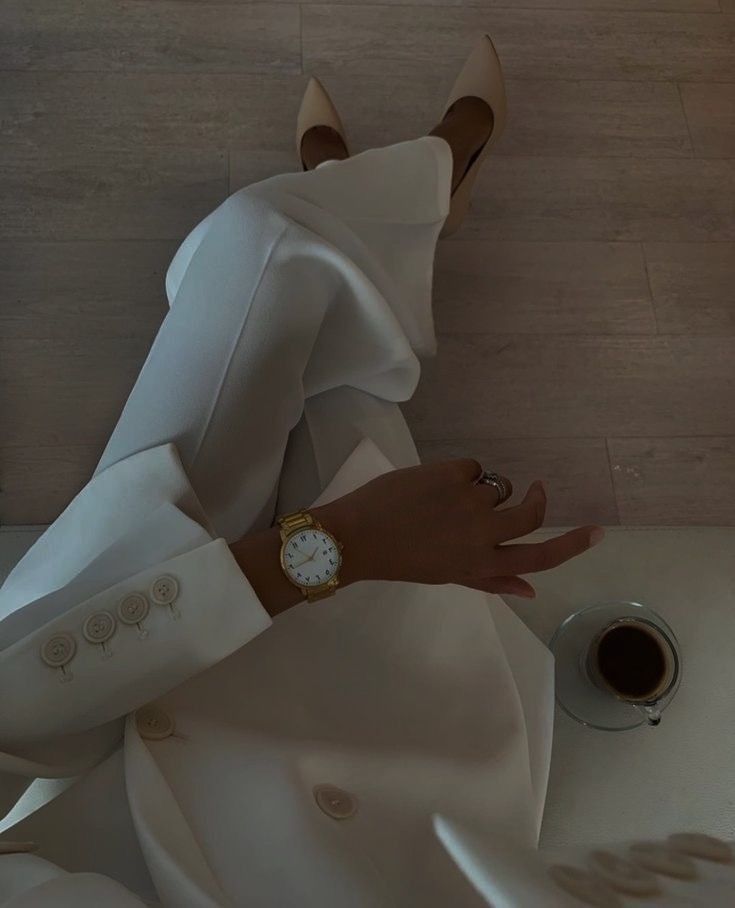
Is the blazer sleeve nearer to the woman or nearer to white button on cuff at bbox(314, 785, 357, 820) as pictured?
the woman

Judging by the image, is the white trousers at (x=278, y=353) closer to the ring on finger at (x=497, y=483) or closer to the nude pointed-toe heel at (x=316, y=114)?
the ring on finger at (x=497, y=483)

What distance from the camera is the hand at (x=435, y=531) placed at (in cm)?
82

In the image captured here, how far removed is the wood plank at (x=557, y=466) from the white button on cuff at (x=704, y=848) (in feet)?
2.86

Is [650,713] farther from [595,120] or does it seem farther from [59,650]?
[595,120]

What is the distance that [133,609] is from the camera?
69 cm

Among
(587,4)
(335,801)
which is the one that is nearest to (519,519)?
(335,801)

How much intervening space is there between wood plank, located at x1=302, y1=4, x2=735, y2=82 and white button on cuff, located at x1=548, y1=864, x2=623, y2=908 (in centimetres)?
144

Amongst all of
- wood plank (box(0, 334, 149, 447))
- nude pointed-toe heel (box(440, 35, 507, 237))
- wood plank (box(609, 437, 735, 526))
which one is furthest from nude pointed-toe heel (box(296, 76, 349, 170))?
wood plank (box(609, 437, 735, 526))

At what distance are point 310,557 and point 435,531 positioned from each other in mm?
123

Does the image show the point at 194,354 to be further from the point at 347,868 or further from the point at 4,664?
the point at 347,868

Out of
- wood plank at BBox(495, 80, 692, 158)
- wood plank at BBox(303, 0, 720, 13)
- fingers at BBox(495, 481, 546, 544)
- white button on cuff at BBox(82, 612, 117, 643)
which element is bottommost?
fingers at BBox(495, 481, 546, 544)

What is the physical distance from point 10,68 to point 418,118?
68 cm

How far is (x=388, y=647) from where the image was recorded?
0.88m

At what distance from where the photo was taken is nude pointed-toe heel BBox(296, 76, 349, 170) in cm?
142
